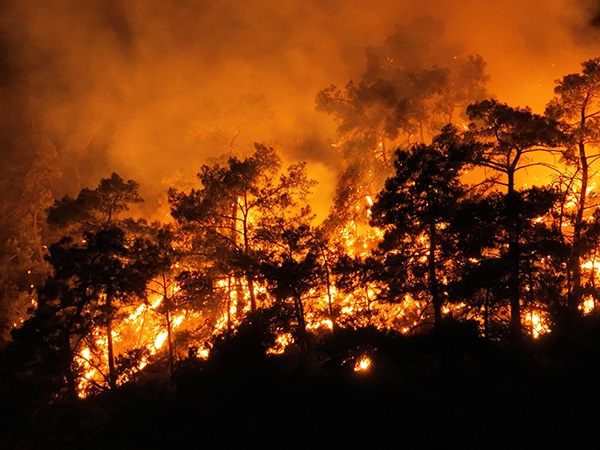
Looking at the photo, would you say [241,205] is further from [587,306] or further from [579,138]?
[587,306]

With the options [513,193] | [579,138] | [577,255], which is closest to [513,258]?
[513,193]

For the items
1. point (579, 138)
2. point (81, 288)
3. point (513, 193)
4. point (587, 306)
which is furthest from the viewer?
point (587, 306)

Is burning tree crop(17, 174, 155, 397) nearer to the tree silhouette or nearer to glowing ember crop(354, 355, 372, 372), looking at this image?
the tree silhouette

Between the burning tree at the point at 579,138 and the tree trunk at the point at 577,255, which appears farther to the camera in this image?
the burning tree at the point at 579,138

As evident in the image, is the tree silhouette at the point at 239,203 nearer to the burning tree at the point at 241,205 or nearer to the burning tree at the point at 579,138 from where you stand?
the burning tree at the point at 241,205

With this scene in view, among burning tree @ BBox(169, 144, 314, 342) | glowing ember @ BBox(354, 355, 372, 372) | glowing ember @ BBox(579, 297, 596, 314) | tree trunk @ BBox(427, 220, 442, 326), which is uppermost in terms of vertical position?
burning tree @ BBox(169, 144, 314, 342)

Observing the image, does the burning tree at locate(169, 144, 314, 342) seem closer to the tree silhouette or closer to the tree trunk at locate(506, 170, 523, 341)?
the tree silhouette

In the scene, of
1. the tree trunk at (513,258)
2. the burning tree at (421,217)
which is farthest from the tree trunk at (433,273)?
the tree trunk at (513,258)

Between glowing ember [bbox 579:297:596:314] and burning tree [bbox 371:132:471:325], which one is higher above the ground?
burning tree [bbox 371:132:471:325]

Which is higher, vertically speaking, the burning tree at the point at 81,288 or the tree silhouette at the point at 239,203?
the tree silhouette at the point at 239,203

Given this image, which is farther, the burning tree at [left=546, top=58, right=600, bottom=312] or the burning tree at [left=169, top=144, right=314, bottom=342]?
the burning tree at [left=169, top=144, right=314, bottom=342]

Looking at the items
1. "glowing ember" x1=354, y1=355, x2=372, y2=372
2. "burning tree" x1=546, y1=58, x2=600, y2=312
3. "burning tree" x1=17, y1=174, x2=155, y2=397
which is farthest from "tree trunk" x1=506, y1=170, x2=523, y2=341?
"burning tree" x1=17, y1=174, x2=155, y2=397

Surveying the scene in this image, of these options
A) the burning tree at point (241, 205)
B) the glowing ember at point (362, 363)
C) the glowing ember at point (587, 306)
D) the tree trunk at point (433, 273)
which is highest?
the burning tree at point (241, 205)

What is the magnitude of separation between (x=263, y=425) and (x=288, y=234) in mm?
6443
